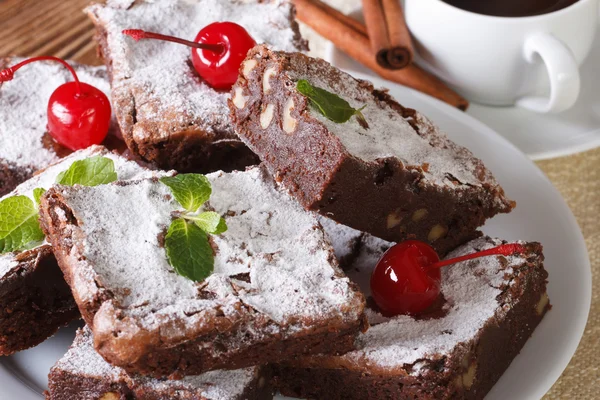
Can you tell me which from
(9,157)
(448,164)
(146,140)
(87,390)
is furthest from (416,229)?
(9,157)

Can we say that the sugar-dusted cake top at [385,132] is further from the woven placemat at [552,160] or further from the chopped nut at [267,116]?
the woven placemat at [552,160]

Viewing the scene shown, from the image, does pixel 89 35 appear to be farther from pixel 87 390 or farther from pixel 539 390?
pixel 539 390

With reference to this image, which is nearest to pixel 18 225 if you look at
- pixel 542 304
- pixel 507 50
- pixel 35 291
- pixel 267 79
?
pixel 35 291

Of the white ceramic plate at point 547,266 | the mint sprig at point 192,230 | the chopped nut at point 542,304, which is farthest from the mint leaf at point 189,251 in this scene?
the chopped nut at point 542,304

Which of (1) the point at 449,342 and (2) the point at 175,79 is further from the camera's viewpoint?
(2) the point at 175,79

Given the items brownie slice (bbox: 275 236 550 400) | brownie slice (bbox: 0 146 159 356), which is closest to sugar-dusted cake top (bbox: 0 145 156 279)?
brownie slice (bbox: 0 146 159 356)

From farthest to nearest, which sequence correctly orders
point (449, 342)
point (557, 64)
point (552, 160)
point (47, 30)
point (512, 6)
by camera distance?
point (47, 30) < point (552, 160) < point (512, 6) < point (557, 64) < point (449, 342)

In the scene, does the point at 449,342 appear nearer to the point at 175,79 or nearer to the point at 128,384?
the point at 128,384
